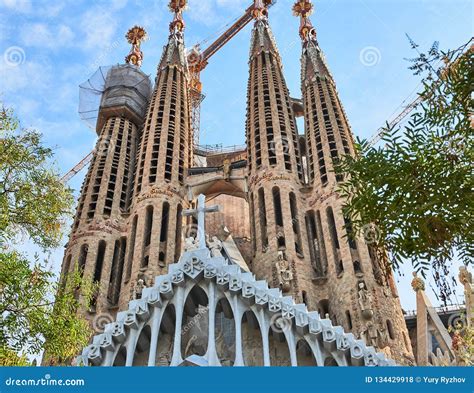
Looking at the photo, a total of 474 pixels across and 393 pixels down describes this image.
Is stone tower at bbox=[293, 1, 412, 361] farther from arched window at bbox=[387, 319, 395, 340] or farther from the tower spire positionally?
the tower spire

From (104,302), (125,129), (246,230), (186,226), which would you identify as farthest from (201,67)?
(104,302)

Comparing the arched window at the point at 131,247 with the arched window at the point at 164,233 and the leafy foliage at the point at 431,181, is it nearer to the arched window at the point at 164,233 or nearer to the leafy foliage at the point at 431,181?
the arched window at the point at 164,233

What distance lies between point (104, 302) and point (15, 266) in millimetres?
20532

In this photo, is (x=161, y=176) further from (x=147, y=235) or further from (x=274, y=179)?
(x=274, y=179)

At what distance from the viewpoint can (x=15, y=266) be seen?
9883 mm

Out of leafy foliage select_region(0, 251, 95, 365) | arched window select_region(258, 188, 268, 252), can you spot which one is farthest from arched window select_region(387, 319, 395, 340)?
leafy foliage select_region(0, 251, 95, 365)

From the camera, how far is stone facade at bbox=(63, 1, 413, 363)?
28.2 metres

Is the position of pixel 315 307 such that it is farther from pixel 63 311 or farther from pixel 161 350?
pixel 63 311

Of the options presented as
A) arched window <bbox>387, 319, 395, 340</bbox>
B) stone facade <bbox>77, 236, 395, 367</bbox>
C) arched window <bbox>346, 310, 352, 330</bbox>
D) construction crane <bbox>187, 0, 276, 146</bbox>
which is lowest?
stone facade <bbox>77, 236, 395, 367</bbox>

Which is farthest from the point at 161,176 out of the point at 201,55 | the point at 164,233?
the point at 201,55

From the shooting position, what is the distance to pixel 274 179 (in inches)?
1351

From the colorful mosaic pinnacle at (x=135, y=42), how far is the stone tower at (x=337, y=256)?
54.0 feet

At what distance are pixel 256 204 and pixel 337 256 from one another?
20.4 feet

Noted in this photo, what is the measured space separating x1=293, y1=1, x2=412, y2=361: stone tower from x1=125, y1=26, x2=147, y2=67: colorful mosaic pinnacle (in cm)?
1647
